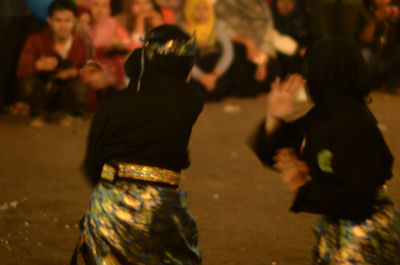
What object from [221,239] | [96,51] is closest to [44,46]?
[96,51]

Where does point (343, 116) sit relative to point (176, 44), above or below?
below

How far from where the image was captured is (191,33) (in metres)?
9.71

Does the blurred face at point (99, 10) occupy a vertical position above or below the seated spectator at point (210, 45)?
above

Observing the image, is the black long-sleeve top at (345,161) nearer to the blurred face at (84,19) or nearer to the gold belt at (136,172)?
the gold belt at (136,172)

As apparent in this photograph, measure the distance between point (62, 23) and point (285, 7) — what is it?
408 centimetres

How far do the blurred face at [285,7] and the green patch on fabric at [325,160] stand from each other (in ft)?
27.1

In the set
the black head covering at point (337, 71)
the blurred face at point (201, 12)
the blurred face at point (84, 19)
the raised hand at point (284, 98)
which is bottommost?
the blurred face at point (201, 12)

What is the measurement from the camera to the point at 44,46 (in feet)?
26.3

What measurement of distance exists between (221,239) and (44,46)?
4.31 m

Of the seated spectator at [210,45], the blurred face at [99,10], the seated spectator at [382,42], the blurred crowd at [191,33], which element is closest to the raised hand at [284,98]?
the blurred crowd at [191,33]

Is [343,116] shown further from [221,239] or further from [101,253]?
[221,239]

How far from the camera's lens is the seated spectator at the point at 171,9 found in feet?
31.7

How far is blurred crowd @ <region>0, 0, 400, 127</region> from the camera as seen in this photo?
8031mm

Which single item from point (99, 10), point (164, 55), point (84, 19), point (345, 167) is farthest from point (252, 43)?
point (345, 167)
